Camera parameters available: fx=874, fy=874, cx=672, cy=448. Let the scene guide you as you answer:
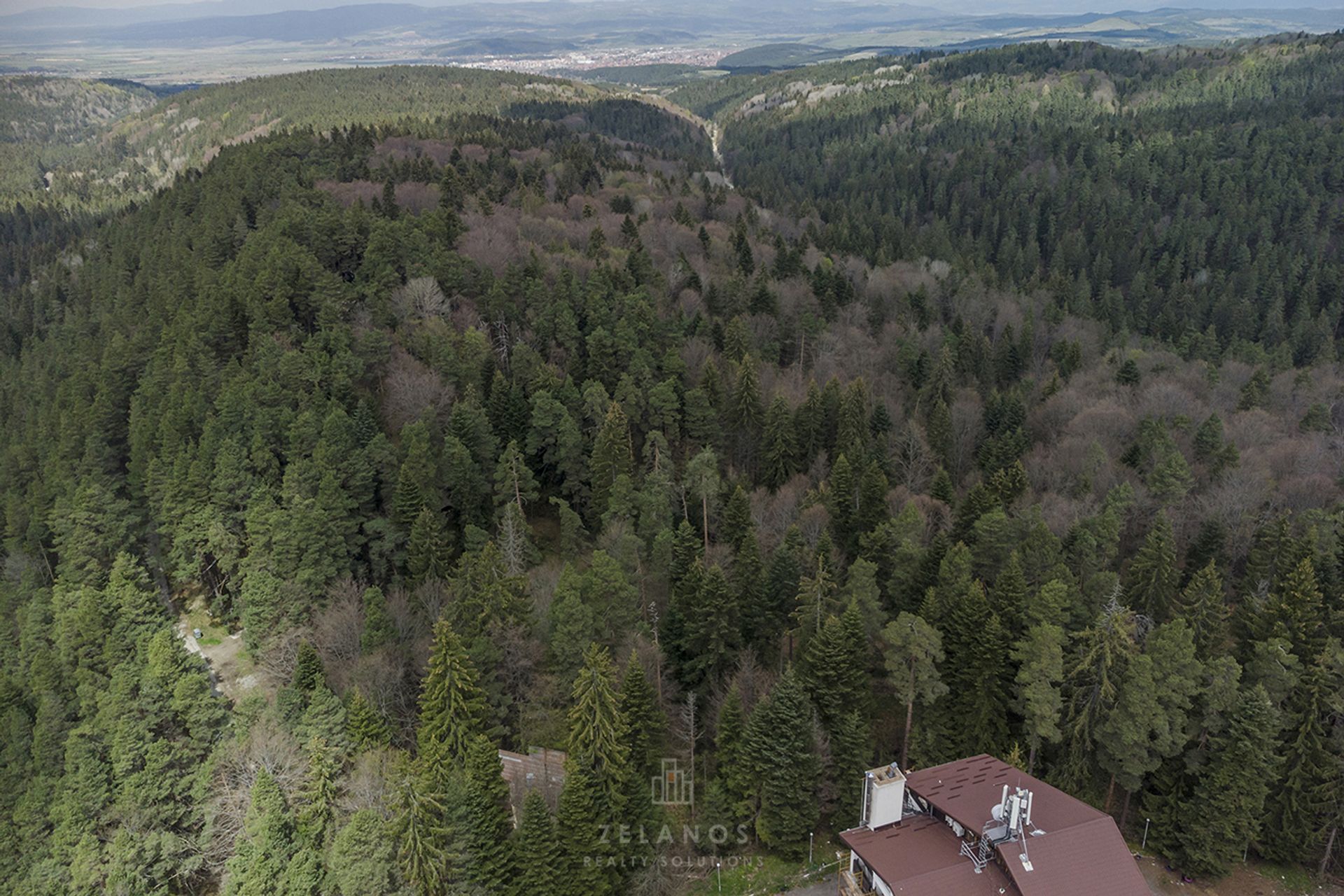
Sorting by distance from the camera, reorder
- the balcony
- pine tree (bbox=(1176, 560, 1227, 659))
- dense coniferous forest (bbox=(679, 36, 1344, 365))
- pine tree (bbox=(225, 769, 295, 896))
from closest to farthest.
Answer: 1. the balcony
2. pine tree (bbox=(225, 769, 295, 896))
3. pine tree (bbox=(1176, 560, 1227, 659))
4. dense coniferous forest (bbox=(679, 36, 1344, 365))

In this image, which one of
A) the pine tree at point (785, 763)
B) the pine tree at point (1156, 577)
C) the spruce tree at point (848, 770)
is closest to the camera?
the pine tree at point (785, 763)

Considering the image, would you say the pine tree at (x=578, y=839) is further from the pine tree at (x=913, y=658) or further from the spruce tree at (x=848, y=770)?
the pine tree at (x=913, y=658)

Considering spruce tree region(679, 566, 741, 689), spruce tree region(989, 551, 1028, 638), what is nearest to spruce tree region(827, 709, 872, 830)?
spruce tree region(679, 566, 741, 689)

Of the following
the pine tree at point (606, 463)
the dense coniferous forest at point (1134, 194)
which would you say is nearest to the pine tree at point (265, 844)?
the pine tree at point (606, 463)

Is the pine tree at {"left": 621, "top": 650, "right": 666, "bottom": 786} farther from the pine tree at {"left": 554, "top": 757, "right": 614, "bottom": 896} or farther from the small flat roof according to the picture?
the small flat roof

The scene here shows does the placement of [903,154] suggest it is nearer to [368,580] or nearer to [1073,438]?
[1073,438]

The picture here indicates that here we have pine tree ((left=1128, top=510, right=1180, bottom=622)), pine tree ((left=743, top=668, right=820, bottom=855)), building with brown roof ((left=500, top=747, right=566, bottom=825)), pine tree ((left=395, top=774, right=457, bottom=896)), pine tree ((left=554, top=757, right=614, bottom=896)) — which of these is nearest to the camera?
pine tree ((left=395, top=774, right=457, bottom=896))

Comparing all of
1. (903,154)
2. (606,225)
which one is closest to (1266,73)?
(903,154)
